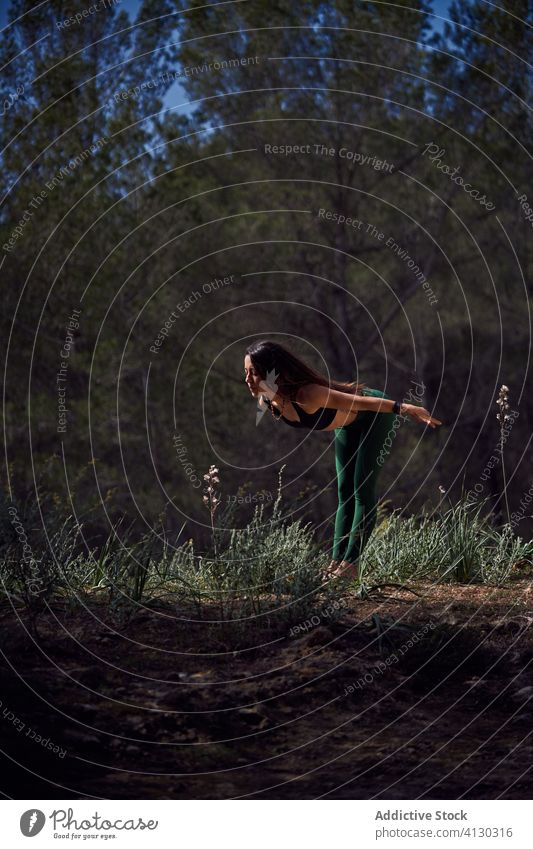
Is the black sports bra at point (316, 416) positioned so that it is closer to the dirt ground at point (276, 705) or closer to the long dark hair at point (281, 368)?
the long dark hair at point (281, 368)

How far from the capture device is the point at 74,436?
60.8 ft

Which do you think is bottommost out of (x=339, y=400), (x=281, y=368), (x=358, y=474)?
(x=358, y=474)

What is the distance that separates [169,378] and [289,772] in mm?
15142

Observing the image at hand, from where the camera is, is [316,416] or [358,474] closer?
[316,416]

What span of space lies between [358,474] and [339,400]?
686mm

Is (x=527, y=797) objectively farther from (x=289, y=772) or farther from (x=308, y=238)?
(x=308, y=238)

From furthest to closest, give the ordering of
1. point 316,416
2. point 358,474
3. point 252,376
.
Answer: point 358,474
point 316,416
point 252,376

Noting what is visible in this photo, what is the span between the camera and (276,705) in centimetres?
504

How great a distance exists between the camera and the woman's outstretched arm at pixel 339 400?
21.6 feet

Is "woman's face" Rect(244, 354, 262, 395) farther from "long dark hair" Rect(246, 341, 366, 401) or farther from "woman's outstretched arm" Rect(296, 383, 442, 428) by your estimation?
"woman's outstretched arm" Rect(296, 383, 442, 428)

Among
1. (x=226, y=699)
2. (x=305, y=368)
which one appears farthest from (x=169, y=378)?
(x=226, y=699)

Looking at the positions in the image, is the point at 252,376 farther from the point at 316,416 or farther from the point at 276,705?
the point at 276,705

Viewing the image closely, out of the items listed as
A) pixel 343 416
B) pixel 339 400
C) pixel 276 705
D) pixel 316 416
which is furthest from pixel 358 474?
pixel 276 705

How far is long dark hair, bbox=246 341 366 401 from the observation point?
6.73 m
